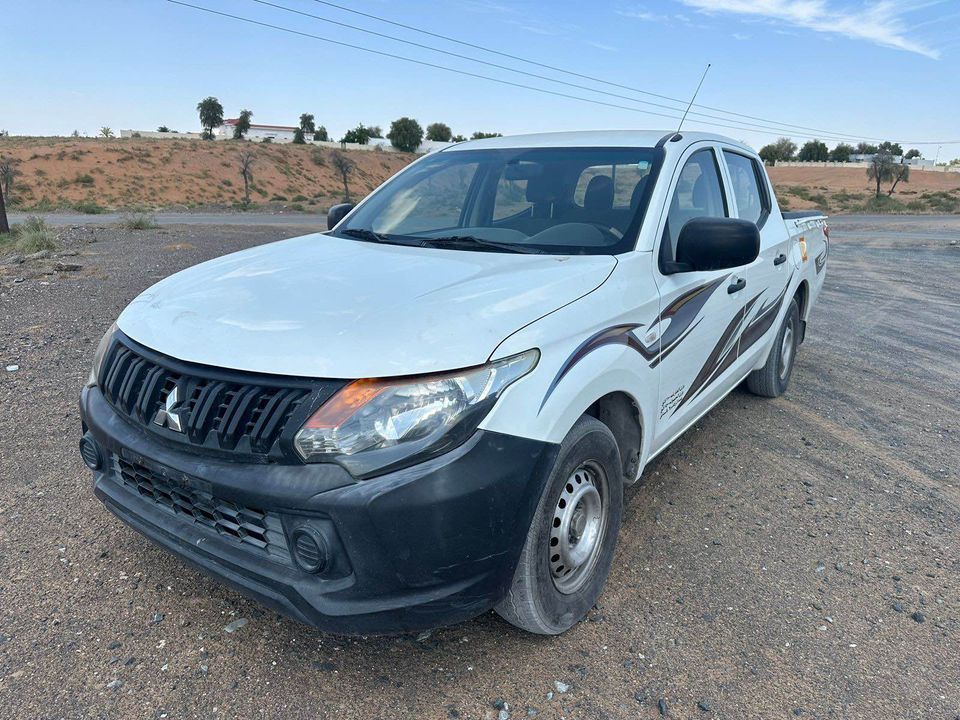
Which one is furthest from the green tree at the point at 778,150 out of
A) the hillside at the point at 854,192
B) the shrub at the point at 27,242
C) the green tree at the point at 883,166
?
the shrub at the point at 27,242

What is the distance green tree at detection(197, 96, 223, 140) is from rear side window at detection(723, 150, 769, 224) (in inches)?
3463

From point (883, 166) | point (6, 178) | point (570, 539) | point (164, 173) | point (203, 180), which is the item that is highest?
point (883, 166)

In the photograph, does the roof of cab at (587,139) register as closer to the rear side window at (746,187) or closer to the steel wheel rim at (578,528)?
the rear side window at (746,187)

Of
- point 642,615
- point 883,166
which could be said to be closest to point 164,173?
point 883,166

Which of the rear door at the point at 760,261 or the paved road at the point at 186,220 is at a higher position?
the rear door at the point at 760,261

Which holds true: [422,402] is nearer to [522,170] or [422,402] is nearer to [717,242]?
[717,242]

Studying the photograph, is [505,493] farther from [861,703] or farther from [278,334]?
[861,703]

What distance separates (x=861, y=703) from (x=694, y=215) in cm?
223

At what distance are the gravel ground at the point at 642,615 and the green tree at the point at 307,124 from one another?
98.3 m

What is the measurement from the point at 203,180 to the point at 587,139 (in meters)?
56.1

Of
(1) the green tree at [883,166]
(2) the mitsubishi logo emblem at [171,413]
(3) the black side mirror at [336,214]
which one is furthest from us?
(1) the green tree at [883,166]

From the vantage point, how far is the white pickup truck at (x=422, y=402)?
6.66 feet

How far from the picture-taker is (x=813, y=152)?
9750 centimetres

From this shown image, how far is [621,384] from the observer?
264 centimetres
